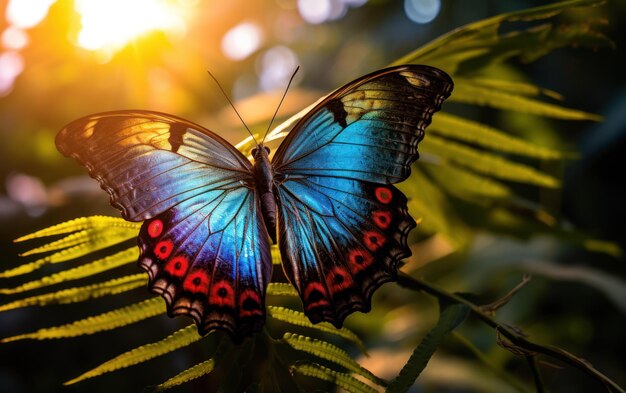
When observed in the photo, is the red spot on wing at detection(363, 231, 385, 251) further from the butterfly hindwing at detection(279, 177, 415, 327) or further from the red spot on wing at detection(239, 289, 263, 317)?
the red spot on wing at detection(239, 289, 263, 317)

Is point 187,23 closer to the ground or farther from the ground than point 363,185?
farther from the ground

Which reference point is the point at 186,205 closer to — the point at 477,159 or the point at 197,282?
the point at 197,282

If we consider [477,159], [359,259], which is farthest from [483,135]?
[359,259]

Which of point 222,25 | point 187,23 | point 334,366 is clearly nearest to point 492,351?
point 334,366

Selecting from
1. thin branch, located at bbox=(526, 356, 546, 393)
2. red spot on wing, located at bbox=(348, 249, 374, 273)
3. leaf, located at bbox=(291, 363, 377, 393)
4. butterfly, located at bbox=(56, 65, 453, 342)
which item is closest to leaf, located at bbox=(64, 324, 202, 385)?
butterfly, located at bbox=(56, 65, 453, 342)

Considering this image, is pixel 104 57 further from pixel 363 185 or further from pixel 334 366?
pixel 363 185

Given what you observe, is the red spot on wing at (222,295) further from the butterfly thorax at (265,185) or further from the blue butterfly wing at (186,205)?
the butterfly thorax at (265,185)

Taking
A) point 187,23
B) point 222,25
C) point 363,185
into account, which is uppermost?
point 222,25
